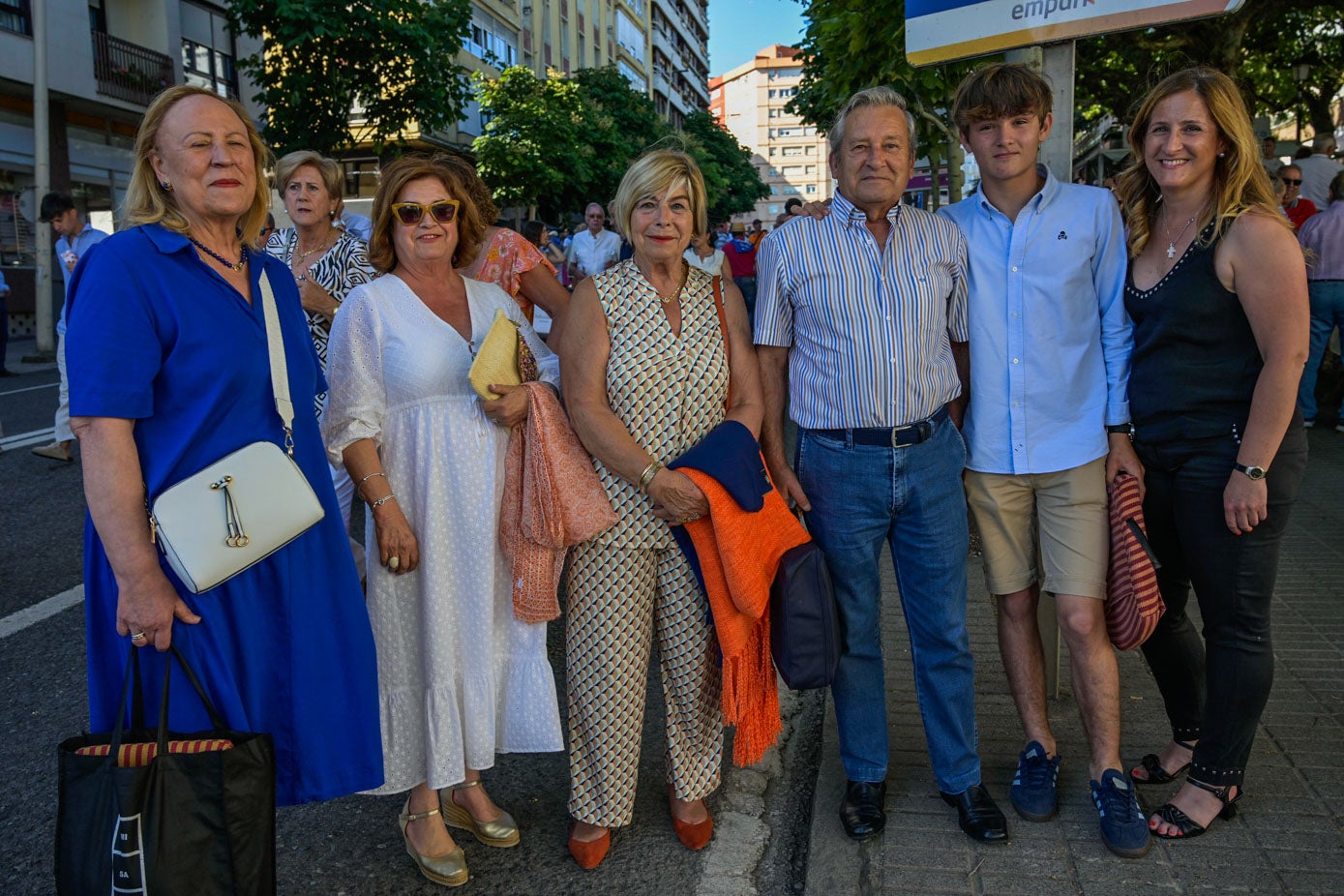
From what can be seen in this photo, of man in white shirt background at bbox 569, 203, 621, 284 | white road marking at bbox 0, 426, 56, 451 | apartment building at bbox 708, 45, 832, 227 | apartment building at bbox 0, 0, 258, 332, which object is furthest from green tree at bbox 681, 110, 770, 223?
apartment building at bbox 708, 45, 832, 227

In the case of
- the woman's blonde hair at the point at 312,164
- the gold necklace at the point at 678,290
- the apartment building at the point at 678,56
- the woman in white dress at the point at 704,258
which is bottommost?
the gold necklace at the point at 678,290

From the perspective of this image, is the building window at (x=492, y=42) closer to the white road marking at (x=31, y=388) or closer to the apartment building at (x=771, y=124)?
the white road marking at (x=31, y=388)

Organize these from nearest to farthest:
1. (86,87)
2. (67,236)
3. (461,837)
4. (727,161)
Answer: (461,837), (67,236), (86,87), (727,161)

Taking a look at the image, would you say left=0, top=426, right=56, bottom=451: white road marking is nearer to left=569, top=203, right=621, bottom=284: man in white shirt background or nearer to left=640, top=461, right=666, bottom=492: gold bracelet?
left=569, top=203, right=621, bottom=284: man in white shirt background

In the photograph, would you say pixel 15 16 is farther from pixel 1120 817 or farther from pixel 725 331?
pixel 1120 817

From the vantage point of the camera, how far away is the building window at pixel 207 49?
86.7 ft

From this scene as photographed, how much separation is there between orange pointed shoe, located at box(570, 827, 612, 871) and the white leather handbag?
1.33 meters

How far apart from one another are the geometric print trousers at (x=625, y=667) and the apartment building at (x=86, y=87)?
64.3ft

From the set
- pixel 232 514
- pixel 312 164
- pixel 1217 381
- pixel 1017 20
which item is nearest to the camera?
pixel 232 514

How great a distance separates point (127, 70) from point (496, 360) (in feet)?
82.6

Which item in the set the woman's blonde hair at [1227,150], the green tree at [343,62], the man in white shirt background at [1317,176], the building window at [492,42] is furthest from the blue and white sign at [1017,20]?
the building window at [492,42]

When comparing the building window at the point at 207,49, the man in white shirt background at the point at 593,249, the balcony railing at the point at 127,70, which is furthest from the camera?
the building window at the point at 207,49

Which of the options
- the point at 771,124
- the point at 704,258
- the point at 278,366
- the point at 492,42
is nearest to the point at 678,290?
the point at 704,258

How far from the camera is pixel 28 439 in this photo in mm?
9859
